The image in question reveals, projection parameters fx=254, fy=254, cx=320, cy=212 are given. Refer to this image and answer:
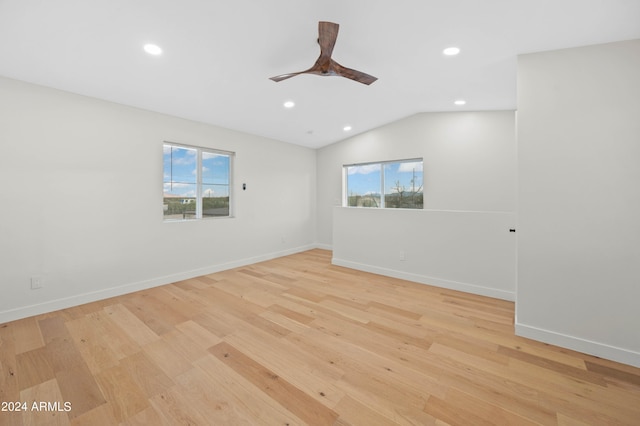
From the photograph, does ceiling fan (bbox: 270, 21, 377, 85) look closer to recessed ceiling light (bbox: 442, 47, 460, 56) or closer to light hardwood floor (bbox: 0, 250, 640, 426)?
recessed ceiling light (bbox: 442, 47, 460, 56)

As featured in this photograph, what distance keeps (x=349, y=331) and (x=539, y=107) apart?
259cm

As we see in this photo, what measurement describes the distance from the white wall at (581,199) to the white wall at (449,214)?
2.83ft

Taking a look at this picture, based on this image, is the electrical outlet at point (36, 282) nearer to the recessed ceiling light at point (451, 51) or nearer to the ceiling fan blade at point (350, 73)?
the ceiling fan blade at point (350, 73)

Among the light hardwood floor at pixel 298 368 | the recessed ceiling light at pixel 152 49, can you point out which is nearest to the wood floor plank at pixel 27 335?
the light hardwood floor at pixel 298 368

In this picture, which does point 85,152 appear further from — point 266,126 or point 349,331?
point 349,331

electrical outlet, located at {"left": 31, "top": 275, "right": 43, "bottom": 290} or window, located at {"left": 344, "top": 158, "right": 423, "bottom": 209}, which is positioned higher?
window, located at {"left": 344, "top": 158, "right": 423, "bottom": 209}

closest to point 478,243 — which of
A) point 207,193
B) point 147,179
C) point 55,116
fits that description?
point 207,193

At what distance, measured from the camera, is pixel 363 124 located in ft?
16.2

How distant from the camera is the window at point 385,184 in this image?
491 centimetres

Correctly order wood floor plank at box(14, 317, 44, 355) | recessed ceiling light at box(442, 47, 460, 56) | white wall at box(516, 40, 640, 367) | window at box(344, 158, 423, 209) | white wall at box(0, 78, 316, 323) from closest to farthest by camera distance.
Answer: white wall at box(516, 40, 640, 367), wood floor plank at box(14, 317, 44, 355), recessed ceiling light at box(442, 47, 460, 56), white wall at box(0, 78, 316, 323), window at box(344, 158, 423, 209)

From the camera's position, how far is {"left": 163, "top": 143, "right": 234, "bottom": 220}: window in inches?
147

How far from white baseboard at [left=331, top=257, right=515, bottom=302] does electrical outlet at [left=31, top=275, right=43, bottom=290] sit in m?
3.82

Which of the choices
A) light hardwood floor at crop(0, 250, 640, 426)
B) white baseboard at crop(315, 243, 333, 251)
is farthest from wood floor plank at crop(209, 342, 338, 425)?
white baseboard at crop(315, 243, 333, 251)

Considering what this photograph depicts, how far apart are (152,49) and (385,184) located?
14.0 ft
